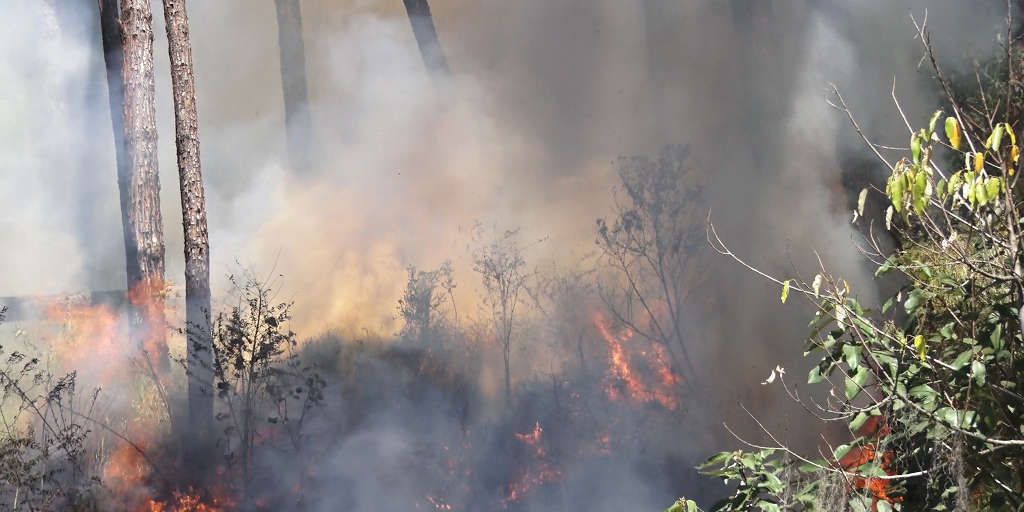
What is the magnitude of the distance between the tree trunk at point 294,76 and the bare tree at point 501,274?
2.30 metres

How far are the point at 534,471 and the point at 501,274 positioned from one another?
6.70 ft

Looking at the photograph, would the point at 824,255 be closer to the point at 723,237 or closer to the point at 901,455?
the point at 723,237

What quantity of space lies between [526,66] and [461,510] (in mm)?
4632

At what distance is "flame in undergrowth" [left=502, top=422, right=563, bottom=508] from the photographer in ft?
25.1

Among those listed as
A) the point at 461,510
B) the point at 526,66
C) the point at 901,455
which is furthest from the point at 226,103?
the point at 901,455

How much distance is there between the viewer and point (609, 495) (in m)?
7.67

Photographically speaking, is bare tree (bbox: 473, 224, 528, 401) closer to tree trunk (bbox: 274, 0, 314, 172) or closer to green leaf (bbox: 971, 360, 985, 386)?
tree trunk (bbox: 274, 0, 314, 172)

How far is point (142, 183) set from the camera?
832 centimetres

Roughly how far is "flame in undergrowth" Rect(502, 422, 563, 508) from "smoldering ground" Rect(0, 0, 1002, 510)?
131 mm

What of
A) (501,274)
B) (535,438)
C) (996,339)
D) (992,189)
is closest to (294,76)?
(501,274)

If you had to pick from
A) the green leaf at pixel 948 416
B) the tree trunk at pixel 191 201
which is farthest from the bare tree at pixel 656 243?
the green leaf at pixel 948 416

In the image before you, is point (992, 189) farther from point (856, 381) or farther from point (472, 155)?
point (472, 155)

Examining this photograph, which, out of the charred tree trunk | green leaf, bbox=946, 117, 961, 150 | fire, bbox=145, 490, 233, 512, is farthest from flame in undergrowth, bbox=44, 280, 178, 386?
green leaf, bbox=946, 117, 961, 150

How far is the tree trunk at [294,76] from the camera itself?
9.23 metres
